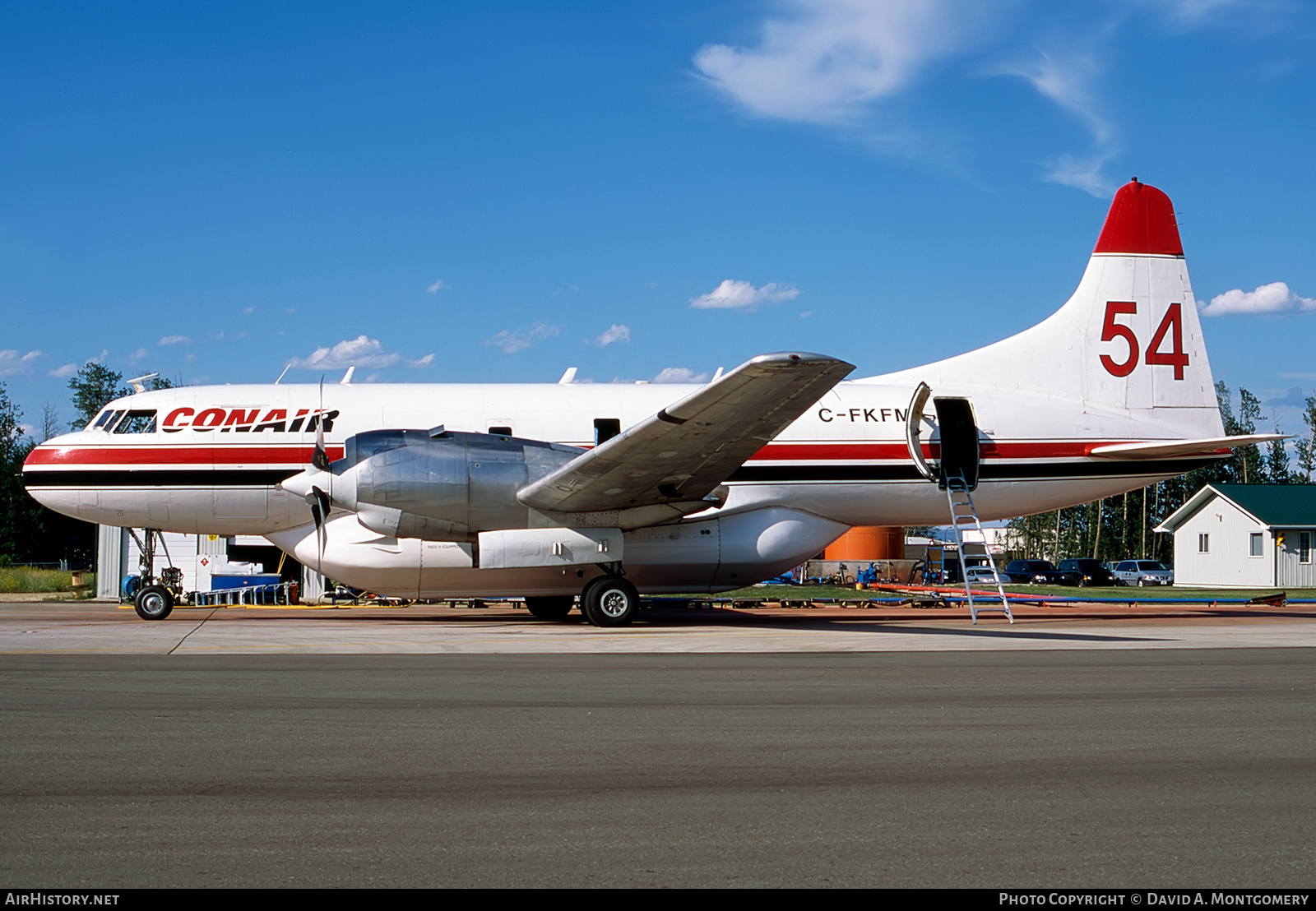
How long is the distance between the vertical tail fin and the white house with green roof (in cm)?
2929

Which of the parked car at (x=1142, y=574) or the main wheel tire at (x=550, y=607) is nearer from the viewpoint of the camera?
the main wheel tire at (x=550, y=607)

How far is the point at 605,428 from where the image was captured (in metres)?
19.0

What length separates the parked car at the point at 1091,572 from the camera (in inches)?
2005

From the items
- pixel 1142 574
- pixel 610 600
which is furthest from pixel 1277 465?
pixel 610 600

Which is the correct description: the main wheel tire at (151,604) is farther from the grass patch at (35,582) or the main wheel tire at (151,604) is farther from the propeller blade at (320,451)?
the grass patch at (35,582)

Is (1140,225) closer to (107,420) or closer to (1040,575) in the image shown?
(107,420)

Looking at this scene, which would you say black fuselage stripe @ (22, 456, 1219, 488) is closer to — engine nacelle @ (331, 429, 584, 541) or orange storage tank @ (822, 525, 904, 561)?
engine nacelle @ (331, 429, 584, 541)

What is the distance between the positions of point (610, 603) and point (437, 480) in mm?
3437

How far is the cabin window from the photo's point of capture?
1892cm

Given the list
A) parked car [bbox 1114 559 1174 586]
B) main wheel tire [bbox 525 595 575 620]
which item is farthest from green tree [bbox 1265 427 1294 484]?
main wheel tire [bbox 525 595 575 620]

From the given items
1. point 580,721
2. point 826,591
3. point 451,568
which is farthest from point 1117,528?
point 580,721

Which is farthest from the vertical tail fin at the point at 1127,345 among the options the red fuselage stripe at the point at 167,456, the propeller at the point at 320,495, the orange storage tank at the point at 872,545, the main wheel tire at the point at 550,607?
the orange storage tank at the point at 872,545

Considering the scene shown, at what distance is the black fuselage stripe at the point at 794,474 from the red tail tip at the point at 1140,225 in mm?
4204
